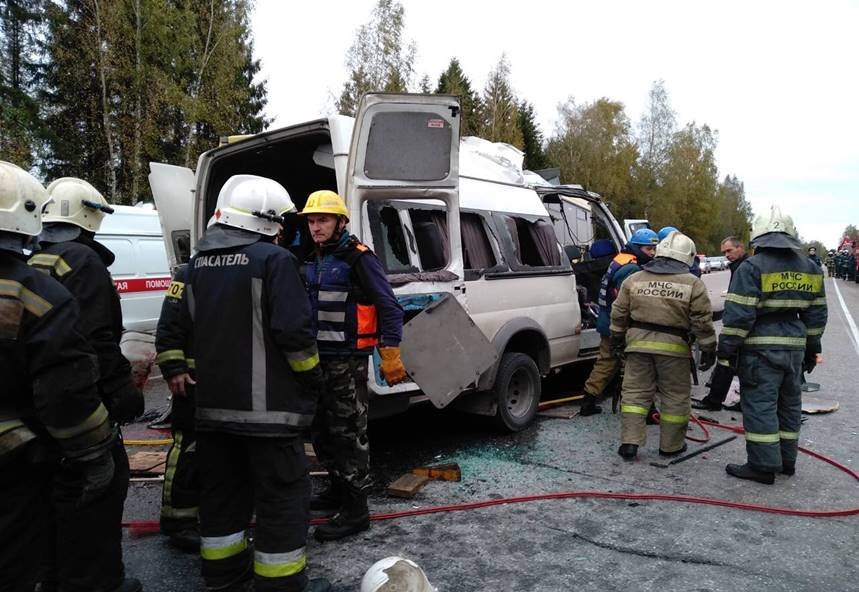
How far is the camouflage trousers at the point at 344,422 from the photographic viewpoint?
345 cm

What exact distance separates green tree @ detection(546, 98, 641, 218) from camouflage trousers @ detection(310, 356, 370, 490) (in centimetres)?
4147

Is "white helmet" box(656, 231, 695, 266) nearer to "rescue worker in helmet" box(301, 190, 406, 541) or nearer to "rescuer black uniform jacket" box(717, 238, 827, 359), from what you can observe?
"rescuer black uniform jacket" box(717, 238, 827, 359)

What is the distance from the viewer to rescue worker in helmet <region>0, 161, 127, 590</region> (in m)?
1.94

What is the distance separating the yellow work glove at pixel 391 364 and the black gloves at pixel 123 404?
1313mm

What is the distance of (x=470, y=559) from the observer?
3.17 m

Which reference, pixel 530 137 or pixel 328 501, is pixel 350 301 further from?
pixel 530 137

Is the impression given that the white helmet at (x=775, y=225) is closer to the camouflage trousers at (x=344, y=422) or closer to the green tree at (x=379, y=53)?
the camouflage trousers at (x=344, y=422)

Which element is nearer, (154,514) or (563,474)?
(154,514)

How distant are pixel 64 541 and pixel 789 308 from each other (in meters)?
4.58

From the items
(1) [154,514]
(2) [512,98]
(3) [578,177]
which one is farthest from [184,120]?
(3) [578,177]

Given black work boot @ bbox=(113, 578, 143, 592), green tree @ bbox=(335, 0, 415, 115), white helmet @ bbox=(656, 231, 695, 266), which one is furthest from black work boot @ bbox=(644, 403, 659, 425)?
green tree @ bbox=(335, 0, 415, 115)

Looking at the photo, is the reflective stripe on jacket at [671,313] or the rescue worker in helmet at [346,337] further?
the reflective stripe on jacket at [671,313]

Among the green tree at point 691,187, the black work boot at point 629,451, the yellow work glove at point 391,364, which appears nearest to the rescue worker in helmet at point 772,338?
the black work boot at point 629,451

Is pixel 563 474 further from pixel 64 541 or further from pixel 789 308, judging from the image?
pixel 64 541
